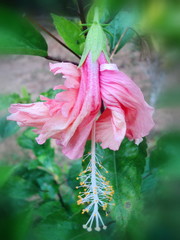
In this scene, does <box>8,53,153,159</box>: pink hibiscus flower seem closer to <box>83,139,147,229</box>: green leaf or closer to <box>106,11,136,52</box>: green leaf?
<box>83,139,147,229</box>: green leaf

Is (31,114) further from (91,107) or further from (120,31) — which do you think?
(120,31)

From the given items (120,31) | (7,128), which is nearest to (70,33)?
(120,31)

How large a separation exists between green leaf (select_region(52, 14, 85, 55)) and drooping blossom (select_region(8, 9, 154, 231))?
0.07m

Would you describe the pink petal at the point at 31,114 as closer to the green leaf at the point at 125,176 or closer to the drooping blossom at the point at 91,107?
the drooping blossom at the point at 91,107

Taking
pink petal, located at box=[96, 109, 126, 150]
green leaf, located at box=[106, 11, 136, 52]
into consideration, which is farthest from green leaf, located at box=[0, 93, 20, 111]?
pink petal, located at box=[96, 109, 126, 150]

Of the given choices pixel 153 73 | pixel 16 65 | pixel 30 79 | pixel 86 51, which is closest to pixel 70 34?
pixel 86 51

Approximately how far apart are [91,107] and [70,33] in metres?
0.21

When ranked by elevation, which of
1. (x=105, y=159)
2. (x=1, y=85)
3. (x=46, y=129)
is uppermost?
(x=46, y=129)

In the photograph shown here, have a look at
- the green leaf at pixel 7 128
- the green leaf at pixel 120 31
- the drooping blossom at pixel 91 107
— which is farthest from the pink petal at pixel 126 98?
the green leaf at pixel 7 128

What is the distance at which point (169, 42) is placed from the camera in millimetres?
227

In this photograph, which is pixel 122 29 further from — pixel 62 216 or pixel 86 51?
pixel 62 216

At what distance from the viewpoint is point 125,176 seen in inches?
30.3

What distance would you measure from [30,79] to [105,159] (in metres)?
3.34

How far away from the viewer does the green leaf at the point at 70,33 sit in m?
0.71
